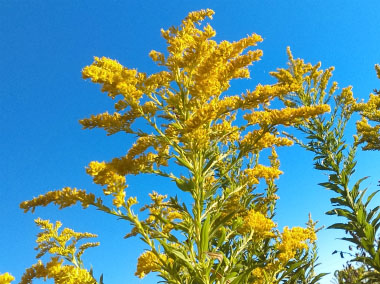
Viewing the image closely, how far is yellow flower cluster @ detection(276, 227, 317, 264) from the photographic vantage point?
4.18 meters

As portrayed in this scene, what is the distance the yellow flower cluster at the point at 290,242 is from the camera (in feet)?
13.7

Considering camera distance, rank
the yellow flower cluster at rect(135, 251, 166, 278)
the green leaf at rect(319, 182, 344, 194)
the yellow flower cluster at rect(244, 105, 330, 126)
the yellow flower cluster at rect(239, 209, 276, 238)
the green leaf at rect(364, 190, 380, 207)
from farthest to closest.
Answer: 1. the green leaf at rect(319, 182, 344, 194)
2. the green leaf at rect(364, 190, 380, 207)
3. the yellow flower cluster at rect(239, 209, 276, 238)
4. the yellow flower cluster at rect(135, 251, 166, 278)
5. the yellow flower cluster at rect(244, 105, 330, 126)

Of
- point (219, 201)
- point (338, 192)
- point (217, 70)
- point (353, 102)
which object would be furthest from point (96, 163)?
point (353, 102)

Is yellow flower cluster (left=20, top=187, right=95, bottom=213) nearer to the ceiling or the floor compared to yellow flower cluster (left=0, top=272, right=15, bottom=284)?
nearer to the ceiling

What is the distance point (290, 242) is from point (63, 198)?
2.88 metres

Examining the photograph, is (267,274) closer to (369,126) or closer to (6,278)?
(6,278)

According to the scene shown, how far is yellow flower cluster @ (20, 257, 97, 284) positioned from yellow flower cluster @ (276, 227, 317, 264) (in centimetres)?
234

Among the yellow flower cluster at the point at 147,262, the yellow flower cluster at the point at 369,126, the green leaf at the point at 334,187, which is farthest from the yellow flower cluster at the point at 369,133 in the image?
the yellow flower cluster at the point at 147,262

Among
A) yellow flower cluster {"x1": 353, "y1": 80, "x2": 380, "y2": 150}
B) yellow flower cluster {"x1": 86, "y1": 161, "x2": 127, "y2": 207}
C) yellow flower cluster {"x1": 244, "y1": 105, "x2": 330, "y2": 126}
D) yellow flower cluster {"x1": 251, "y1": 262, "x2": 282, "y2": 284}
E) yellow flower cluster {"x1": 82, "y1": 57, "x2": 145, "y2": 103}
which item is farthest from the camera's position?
yellow flower cluster {"x1": 353, "y1": 80, "x2": 380, "y2": 150}

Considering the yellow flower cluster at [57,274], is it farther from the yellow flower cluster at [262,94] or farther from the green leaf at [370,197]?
the green leaf at [370,197]

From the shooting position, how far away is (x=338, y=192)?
672 cm

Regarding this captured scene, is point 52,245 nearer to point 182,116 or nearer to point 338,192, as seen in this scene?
point 182,116

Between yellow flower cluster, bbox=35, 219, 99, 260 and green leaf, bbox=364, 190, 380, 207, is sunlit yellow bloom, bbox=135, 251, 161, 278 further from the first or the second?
green leaf, bbox=364, 190, 380, 207

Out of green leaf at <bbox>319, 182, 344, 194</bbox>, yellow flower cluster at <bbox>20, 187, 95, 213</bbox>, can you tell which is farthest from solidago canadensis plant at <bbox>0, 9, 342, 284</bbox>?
green leaf at <bbox>319, 182, 344, 194</bbox>
